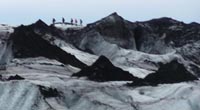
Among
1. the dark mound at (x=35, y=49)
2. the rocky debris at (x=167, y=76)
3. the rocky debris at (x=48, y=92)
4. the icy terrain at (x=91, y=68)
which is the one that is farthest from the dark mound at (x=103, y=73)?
the dark mound at (x=35, y=49)

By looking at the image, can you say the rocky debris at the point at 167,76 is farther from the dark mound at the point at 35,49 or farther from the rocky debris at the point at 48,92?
the dark mound at the point at 35,49

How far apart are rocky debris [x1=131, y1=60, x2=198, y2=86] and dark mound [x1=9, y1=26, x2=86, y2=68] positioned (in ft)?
17.9

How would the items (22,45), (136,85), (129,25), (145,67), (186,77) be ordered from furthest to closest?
1. (129,25)
2. (145,67)
3. (22,45)
4. (186,77)
5. (136,85)

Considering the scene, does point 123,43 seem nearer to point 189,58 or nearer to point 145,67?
point 189,58

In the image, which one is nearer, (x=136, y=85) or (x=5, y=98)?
(x=5, y=98)

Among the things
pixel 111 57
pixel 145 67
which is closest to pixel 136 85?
pixel 145 67

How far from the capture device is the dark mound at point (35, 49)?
84.6 feet

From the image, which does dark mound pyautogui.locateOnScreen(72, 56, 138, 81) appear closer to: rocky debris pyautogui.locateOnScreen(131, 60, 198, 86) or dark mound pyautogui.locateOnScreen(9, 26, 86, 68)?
rocky debris pyautogui.locateOnScreen(131, 60, 198, 86)

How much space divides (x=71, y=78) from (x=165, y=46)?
18.1 m

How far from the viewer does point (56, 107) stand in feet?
59.6

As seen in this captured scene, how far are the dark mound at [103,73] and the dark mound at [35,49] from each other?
3729mm

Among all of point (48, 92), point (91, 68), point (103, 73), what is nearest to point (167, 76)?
point (103, 73)

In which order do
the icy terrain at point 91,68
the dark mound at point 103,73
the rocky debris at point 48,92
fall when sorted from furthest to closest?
the dark mound at point 103,73 < the rocky debris at point 48,92 < the icy terrain at point 91,68

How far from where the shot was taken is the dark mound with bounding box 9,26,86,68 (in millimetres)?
25797
